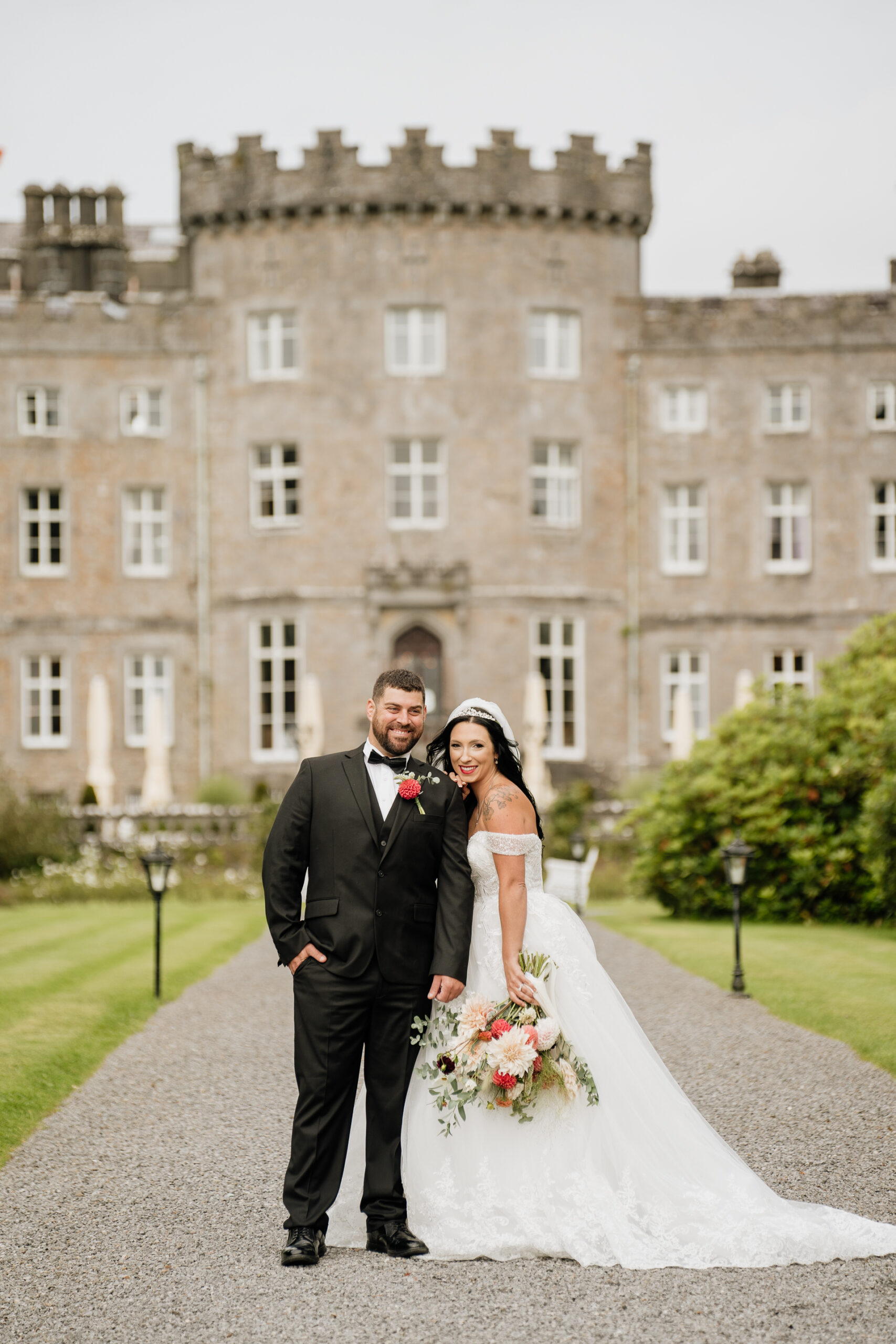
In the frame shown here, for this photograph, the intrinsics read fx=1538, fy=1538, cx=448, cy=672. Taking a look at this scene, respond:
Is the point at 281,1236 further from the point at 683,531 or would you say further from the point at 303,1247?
the point at 683,531

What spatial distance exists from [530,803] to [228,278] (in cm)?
2621

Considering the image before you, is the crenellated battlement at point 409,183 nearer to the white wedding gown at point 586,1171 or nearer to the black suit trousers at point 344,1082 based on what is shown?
the white wedding gown at point 586,1171

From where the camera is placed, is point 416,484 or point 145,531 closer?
point 416,484

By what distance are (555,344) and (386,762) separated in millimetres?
25823

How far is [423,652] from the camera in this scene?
3000cm

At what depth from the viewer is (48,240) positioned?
33625 mm

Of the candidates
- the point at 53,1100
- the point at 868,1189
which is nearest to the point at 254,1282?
the point at 868,1189

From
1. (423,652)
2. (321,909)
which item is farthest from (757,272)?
(321,909)

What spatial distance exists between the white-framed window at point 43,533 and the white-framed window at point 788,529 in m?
14.1

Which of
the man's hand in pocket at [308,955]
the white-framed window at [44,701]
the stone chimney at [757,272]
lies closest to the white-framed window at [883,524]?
the stone chimney at [757,272]

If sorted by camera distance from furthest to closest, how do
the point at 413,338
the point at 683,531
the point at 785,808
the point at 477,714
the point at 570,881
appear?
the point at 683,531
the point at 413,338
the point at 785,808
the point at 570,881
the point at 477,714

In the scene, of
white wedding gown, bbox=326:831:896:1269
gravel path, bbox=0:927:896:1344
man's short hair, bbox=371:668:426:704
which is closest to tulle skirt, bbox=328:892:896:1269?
white wedding gown, bbox=326:831:896:1269

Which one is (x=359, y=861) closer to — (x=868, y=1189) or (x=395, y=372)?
(x=868, y=1189)

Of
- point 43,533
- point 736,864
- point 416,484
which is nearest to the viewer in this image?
point 736,864
